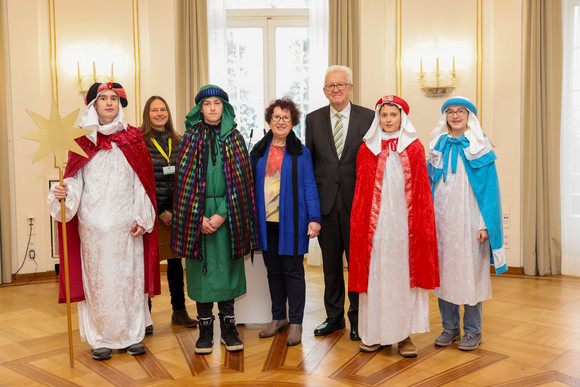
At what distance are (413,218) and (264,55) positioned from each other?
373 cm

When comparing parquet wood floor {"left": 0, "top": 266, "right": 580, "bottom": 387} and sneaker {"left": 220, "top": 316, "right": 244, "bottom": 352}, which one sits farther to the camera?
sneaker {"left": 220, "top": 316, "right": 244, "bottom": 352}

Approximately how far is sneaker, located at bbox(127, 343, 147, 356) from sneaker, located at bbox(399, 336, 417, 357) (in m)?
1.58

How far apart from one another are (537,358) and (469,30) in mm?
3614

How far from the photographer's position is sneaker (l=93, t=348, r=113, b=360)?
10.7 feet

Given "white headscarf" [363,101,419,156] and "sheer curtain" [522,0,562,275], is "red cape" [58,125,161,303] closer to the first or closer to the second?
"white headscarf" [363,101,419,156]

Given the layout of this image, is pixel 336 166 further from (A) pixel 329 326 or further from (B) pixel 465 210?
(A) pixel 329 326

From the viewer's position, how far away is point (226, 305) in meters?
3.40

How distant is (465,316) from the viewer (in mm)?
3400

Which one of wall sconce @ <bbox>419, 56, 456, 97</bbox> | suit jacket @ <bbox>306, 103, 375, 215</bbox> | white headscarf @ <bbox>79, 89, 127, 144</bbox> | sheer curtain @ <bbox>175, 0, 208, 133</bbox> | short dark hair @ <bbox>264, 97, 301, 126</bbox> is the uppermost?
sheer curtain @ <bbox>175, 0, 208, 133</bbox>

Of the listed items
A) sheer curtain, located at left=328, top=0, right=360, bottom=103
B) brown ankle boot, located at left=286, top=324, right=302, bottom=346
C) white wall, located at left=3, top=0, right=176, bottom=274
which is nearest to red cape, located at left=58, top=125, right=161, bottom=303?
brown ankle boot, located at left=286, top=324, right=302, bottom=346

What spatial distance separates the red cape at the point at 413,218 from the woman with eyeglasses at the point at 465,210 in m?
0.15

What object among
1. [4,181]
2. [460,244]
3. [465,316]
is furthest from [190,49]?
[465,316]

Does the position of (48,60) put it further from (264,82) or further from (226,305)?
(226,305)

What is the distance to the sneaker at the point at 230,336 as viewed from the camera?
11.0ft
